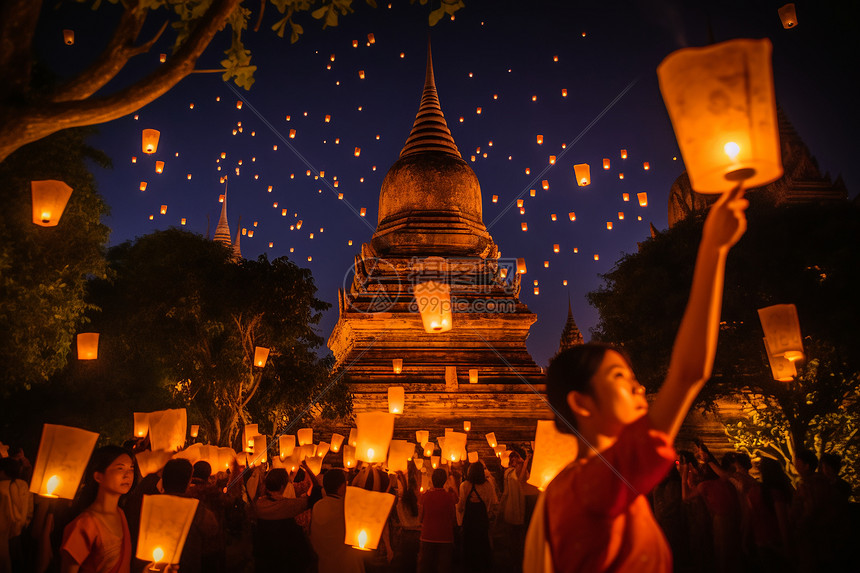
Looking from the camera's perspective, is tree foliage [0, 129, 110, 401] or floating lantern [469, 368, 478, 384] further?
floating lantern [469, 368, 478, 384]

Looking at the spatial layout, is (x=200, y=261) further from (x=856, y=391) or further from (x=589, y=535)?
(x=856, y=391)

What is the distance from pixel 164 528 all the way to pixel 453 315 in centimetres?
2143

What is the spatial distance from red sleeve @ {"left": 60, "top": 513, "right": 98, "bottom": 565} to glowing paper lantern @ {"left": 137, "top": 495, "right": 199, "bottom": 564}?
274 mm

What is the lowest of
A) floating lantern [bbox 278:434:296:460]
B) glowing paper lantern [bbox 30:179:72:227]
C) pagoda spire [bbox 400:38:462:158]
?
floating lantern [bbox 278:434:296:460]

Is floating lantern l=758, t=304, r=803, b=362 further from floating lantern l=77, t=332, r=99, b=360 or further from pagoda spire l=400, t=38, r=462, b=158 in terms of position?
pagoda spire l=400, t=38, r=462, b=158

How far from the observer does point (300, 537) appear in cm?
704

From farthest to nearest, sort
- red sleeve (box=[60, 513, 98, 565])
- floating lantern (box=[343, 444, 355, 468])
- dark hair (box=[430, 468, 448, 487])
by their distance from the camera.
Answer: floating lantern (box=[343, 444, 355, 468]), dark hair (box=[430, 468, 448, 487]), red sleeve (box=[60, 513, 98, 565])

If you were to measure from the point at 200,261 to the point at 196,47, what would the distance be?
13.6 m

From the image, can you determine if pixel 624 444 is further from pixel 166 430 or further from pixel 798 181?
pixel 798 181

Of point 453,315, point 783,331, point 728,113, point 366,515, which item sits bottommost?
point 366,515

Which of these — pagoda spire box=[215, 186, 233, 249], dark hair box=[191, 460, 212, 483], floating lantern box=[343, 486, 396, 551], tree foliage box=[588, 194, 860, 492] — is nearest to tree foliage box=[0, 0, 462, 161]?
floating lantern box=[343, 486, 396, 551]

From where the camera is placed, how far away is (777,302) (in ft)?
51.2

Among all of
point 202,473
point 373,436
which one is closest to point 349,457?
point 373,436

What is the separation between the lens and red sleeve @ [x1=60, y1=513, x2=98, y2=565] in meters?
3.70
